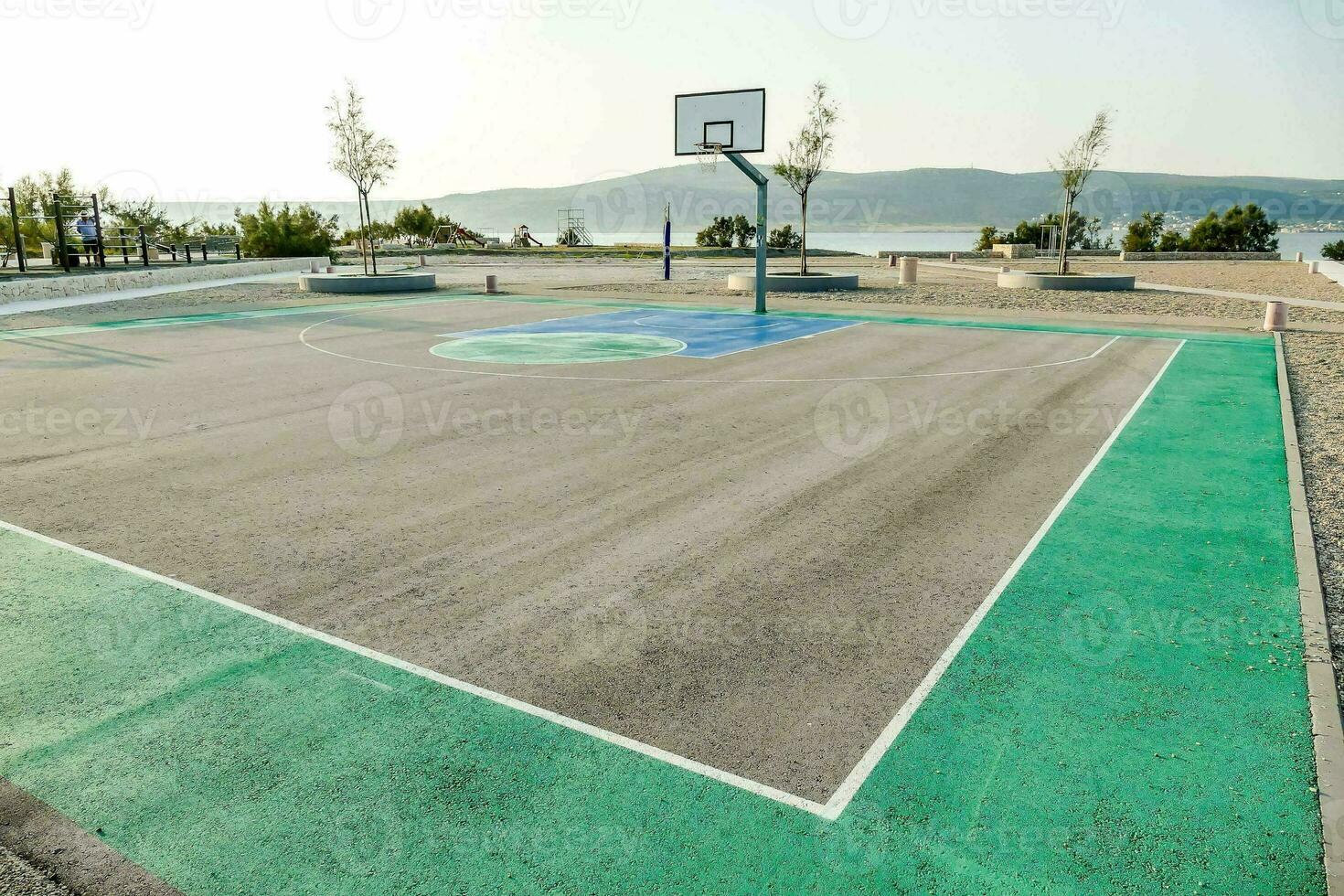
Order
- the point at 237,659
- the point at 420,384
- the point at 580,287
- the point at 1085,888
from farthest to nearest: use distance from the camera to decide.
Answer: the point at 580,287
the point at 420,384
the point at 237,659
the point at 1085,888

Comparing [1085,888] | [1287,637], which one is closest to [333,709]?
[1085,888]

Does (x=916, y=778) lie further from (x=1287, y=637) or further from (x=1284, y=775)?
(x=1287, y=637)

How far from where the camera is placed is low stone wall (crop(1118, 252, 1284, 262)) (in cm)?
5422

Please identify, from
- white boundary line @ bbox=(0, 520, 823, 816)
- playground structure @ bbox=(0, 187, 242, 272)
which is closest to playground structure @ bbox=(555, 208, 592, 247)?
Answer: playground structure @ bbox=(0, 187, 242, 272)

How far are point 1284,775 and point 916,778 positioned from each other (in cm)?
180

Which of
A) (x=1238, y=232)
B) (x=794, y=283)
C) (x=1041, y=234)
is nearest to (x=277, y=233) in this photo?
(x=794, y=283)

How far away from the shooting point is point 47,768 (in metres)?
4.43

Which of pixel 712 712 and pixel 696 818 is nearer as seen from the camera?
pixel 696 818

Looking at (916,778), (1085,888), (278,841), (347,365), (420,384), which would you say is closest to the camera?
(1085,888)

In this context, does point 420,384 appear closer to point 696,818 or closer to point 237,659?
point 237,659

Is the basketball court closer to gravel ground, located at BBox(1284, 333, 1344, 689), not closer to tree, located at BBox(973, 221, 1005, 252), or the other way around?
gravel ground, located at BBox(1284, 333, 1344, 689)

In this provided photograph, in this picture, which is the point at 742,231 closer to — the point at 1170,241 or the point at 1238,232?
the point at 1170,241

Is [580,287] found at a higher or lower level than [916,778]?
higher

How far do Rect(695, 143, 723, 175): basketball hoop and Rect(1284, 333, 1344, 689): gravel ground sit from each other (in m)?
15.1
